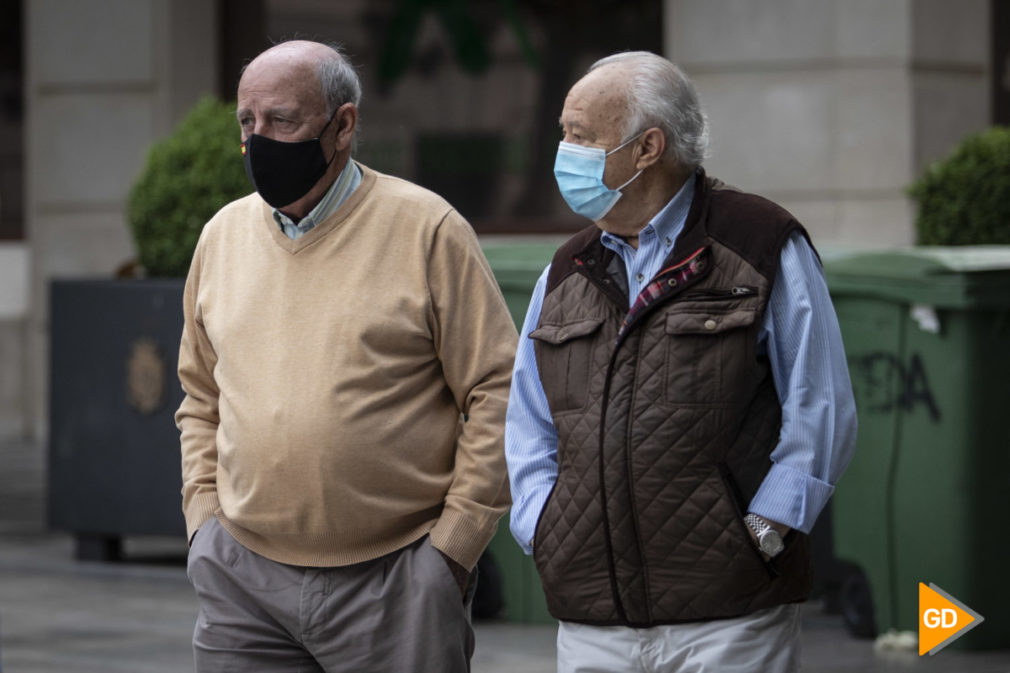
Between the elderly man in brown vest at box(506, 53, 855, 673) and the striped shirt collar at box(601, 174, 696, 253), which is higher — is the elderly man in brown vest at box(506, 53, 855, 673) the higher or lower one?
the lower one

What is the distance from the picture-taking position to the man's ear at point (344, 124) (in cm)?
341

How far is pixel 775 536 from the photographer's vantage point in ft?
9.66

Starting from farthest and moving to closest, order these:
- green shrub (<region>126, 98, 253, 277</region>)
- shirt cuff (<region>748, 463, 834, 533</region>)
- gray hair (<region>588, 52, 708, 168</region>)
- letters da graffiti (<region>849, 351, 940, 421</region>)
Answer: green shrub (<region>126, 98, 253, 277</region>)
letters da graffiti (<region>849, 351, 940, 421</region>)
gray hair (<region>588, 52, 708, 168</region>)
shirt cuff (<region>748, 463, 834, 533</region>)

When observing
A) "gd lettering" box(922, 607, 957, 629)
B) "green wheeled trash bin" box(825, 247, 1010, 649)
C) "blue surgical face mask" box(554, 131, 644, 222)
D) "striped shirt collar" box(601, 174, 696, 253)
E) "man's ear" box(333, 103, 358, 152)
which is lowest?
"gd lettering" box(922, 607, 957, 629)

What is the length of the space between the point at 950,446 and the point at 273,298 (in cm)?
326

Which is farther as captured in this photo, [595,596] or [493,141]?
[493,141]

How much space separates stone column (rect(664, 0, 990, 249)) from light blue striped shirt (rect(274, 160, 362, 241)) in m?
8.90

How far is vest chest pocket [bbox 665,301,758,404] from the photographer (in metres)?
2.94

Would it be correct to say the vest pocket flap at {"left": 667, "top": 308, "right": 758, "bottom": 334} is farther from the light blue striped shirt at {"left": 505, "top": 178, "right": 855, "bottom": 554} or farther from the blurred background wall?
the blurred background wall

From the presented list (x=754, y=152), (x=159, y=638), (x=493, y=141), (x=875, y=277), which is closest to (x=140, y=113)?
(x=493, y=141)

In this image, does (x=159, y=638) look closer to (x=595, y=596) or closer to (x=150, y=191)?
(x=150, y=191)

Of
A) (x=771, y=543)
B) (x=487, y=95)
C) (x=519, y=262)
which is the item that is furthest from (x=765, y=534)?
(x=487, y=95)

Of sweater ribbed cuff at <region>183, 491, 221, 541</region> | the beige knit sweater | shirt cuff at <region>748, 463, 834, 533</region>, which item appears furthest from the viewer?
sweater ribbed cuff at <region>183, 491, 221, 541</region>

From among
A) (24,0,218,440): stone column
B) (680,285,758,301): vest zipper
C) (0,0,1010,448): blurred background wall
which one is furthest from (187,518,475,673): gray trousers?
(24,0,218,440): stone column
